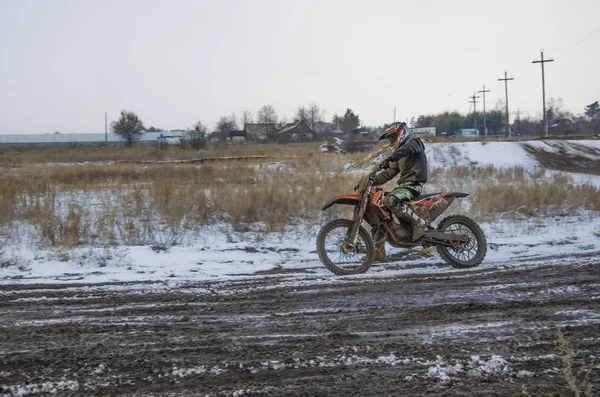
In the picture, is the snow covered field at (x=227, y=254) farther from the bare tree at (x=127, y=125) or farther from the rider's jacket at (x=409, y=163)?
the bare tree at (x=127, y=125)

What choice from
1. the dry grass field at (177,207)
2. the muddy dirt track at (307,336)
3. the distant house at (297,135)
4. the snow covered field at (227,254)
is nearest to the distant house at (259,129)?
the distant house at (297,135)

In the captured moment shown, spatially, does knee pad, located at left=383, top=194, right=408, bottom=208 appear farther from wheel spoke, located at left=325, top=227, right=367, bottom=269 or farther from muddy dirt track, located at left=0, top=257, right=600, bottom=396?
muddy dirt track, located at left=0, top=257, right=600, bottom=396

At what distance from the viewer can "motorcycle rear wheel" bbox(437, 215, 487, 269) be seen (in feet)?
23.4

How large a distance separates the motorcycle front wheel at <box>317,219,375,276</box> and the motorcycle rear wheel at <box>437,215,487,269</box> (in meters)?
1.10

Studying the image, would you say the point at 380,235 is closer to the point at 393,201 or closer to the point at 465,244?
the point at 393,201

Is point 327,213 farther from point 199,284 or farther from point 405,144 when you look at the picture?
point 199,284

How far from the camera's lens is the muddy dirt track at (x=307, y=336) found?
3.34m

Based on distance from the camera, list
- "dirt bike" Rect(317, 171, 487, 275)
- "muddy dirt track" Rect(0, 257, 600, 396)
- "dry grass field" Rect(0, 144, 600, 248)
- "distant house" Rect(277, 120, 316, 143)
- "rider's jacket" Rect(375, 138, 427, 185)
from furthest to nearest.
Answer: "distant house" Rect(277, 120, 316, 143), "dry grass field" Rect(0, 144, 600, 248), "dirt bike" Rect(317, 171, 487, 275), "rider's jacket" Rect(375, 138, 427, 185), "muddy dirt track" Rect(0, 257, 600, 396)

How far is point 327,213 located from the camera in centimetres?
1106

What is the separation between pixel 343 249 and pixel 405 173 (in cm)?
139

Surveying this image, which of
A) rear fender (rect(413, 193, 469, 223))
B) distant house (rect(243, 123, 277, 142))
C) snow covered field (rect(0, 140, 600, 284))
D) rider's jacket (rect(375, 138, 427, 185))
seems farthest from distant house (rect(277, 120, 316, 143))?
rider's jacket (rect(375, 138, 427, 185))

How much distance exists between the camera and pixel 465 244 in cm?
717

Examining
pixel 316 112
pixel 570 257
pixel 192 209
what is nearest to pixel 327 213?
pixel 192 209

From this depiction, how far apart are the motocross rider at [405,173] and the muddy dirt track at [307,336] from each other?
3.16 ft
